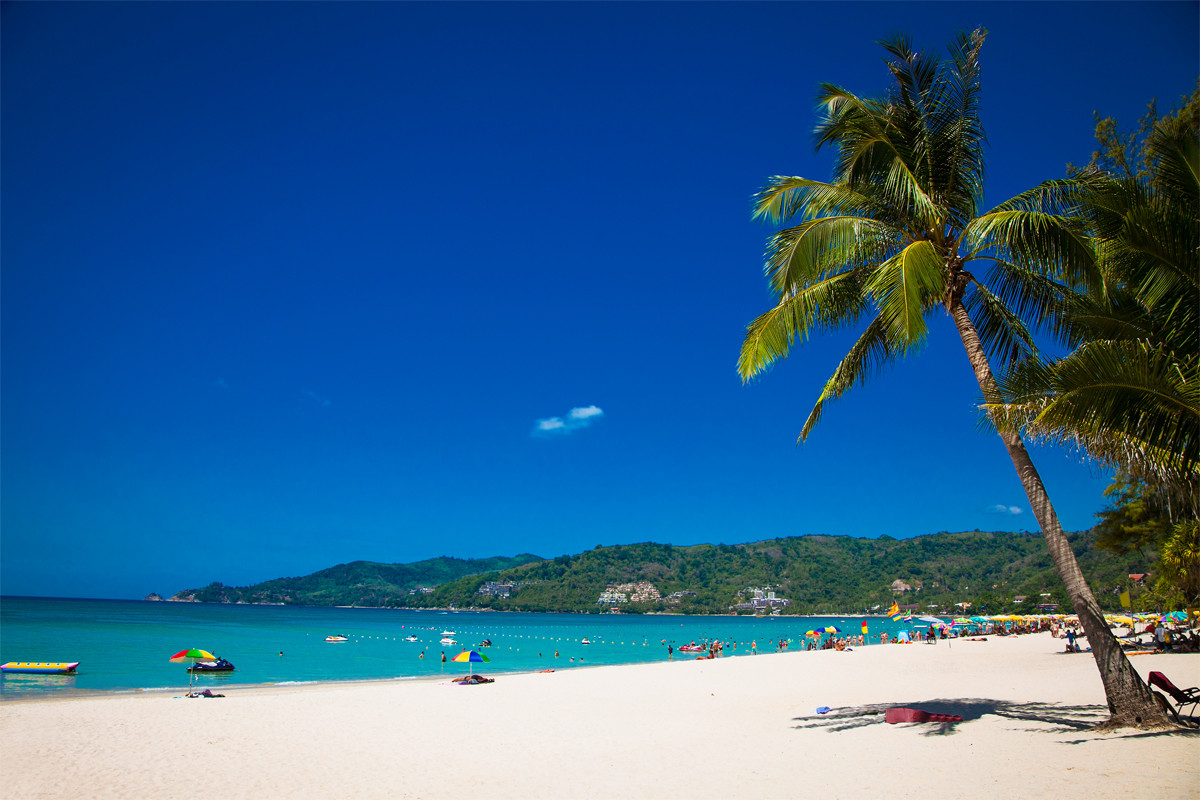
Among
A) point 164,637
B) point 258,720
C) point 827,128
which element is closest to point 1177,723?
point 827,128

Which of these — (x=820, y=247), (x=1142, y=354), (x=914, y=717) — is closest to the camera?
(x=1142, y=354)

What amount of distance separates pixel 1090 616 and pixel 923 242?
15.8 ft

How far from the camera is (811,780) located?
23.6 ft

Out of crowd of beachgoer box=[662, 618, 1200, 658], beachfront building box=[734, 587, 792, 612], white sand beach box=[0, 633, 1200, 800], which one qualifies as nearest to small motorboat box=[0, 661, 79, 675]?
white sand beach box=[0, 633, 1200, 800]

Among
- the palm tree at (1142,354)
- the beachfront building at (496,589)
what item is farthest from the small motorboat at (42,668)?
the beachfront building at (496,589)

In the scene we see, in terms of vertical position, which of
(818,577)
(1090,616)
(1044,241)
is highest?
(1044,241)

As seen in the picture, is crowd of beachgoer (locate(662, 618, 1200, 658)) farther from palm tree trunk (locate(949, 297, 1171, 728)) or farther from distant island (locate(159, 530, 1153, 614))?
distant island (locate(159, 530, 1153, 614))

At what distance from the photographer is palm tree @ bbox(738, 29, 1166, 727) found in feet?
25.6

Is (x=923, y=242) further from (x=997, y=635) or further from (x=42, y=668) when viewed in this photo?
(x=997, y=635)

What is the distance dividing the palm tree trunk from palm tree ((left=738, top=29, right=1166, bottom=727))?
0.02 m

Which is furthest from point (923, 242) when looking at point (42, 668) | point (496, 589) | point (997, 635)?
point (496, 589)

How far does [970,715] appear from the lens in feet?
35.3

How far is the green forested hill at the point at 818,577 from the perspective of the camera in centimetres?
14188

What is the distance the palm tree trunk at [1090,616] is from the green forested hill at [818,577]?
424ft
